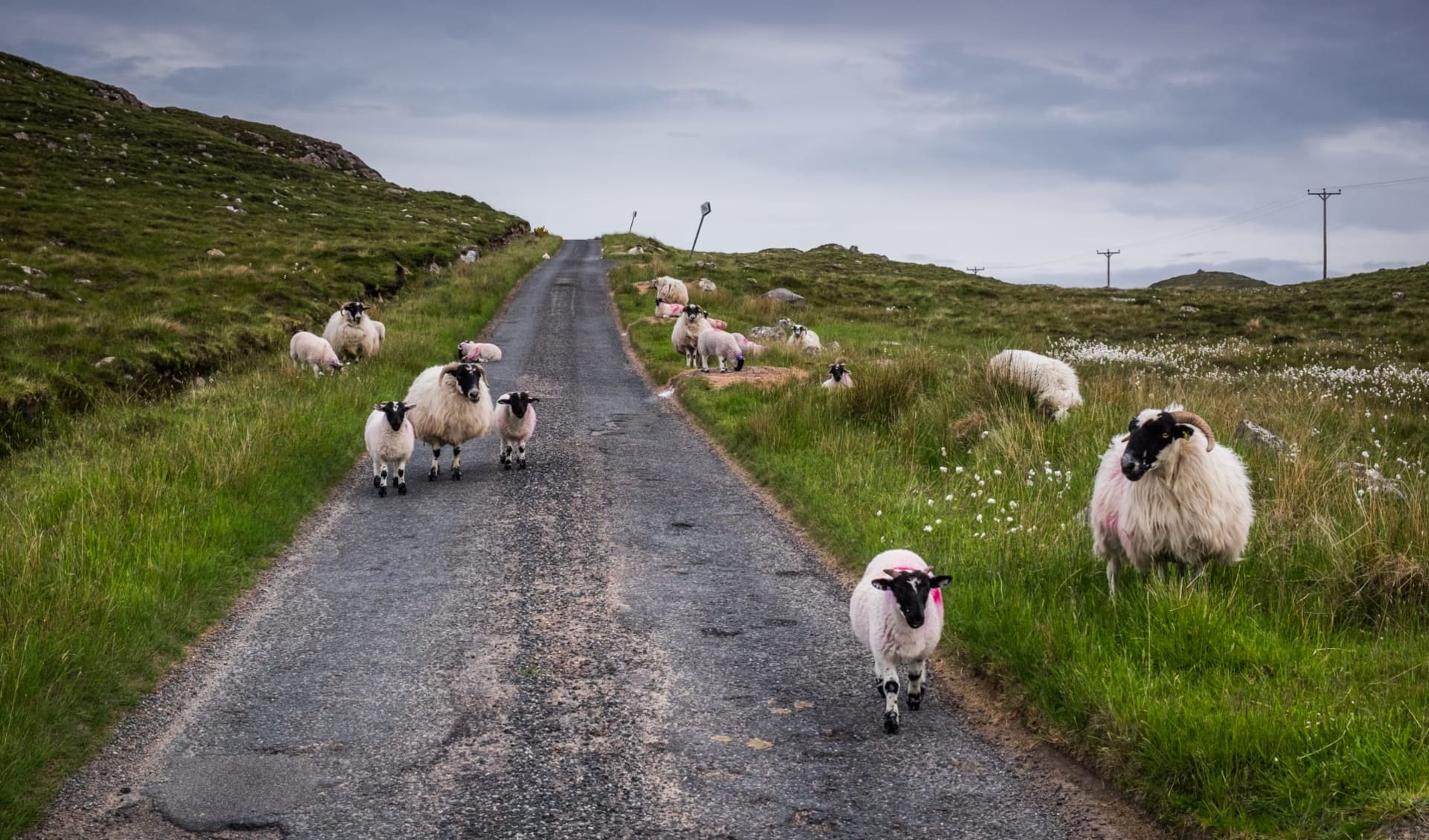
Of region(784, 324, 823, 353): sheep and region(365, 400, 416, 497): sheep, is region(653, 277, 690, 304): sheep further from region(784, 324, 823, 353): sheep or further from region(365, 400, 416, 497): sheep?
region(365, 400, 416, 497): sheep

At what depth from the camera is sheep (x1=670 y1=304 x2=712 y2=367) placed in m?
25.1

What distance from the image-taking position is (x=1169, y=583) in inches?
288

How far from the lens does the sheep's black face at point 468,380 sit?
47.3ft

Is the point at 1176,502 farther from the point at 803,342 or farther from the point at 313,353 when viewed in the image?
the point at 803,342

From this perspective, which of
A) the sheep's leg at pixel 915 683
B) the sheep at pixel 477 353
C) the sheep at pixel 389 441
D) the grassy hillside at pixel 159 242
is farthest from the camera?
the sheep at pixel 477 353

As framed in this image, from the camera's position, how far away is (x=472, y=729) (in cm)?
638

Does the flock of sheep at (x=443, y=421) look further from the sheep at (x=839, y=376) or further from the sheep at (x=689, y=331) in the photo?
the sheep at (x=689, y=331)

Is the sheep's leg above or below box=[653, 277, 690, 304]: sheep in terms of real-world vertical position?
below

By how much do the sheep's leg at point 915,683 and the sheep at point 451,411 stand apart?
898cm

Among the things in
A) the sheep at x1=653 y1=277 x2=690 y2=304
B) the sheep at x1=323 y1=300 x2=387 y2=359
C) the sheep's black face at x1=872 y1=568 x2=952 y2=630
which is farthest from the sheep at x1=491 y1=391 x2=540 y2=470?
the sheep at x1=653 y1=277 x2=690 y2=304

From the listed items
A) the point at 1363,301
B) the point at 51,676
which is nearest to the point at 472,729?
the point at 51,676

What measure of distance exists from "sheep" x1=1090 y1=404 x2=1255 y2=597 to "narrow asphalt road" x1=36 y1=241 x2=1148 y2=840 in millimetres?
2210

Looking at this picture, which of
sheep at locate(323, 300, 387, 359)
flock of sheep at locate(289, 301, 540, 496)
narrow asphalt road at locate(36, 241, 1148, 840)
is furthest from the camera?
sheep at locate(323, 300, 387, 359)

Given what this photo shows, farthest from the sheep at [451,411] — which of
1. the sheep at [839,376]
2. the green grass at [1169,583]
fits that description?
the sheep at [839,376]
